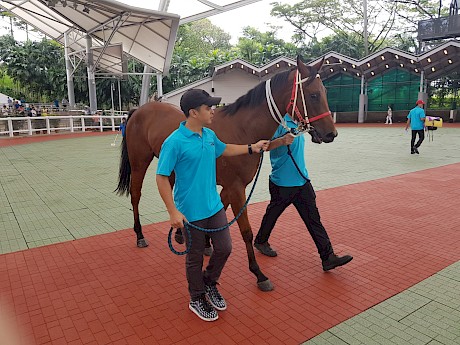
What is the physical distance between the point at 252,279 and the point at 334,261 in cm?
78

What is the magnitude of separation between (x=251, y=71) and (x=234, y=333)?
96.8ft

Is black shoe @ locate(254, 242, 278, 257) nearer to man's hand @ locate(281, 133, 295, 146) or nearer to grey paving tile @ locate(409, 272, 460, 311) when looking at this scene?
grey paving tile @ locate(409, 272, 460, 311)

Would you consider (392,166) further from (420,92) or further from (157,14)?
(420,92)

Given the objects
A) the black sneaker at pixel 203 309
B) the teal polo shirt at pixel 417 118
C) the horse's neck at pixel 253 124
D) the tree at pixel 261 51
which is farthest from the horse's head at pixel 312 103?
the tree at pixel 261 51

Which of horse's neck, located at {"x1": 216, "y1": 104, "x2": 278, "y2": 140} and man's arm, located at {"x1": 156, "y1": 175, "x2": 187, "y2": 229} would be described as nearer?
man's arm, located at {"x1": 156, "y1": 175, "x2": 187, "y2": 229}

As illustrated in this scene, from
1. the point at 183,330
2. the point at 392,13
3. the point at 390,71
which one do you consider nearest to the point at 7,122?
the point at 183,330

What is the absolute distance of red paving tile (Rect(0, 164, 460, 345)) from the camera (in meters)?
2.65

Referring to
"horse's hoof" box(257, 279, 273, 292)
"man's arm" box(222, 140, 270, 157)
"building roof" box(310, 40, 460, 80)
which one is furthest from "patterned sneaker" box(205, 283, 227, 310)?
"building roof" box(310, 40, 460, 80)

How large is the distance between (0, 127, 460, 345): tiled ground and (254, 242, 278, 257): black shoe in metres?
0.07

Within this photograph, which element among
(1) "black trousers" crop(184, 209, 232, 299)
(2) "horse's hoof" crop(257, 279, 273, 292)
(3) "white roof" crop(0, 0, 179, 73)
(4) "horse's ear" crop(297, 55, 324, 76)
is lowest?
(2) "horse's hoof" crop(257, 279, 273, 292)

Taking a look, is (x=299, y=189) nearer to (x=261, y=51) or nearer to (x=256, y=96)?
(x=256, y=96)

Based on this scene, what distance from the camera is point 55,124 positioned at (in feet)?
67.2

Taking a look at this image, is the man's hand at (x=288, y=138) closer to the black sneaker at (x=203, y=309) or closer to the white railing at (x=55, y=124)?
the black sneaker at (x=203, y=309)

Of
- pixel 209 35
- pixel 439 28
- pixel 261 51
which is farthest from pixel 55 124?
pixel 209 35
